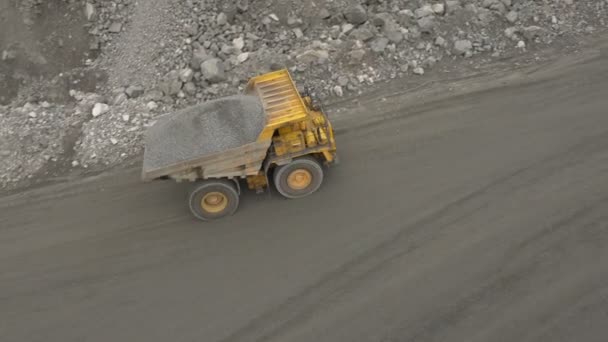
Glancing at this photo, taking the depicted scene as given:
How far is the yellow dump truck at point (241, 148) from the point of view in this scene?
636cm

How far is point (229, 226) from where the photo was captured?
274 inches

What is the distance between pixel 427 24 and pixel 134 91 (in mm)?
6100

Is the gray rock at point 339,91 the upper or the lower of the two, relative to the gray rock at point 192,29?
lower

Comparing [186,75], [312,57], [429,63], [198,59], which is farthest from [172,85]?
[429,63]

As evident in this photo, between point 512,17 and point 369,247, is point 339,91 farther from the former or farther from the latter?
point 512,17

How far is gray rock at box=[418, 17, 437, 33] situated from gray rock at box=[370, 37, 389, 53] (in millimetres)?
812

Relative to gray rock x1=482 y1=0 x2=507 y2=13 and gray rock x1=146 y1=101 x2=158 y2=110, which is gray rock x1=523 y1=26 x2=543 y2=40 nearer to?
gray rock x1=482 y1=0 x2=507 y2=13

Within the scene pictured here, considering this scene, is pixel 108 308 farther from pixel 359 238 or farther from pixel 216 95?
pixel 216 95

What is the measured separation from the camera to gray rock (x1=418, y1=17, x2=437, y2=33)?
9.72m

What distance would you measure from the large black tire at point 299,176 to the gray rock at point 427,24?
14.6 feet

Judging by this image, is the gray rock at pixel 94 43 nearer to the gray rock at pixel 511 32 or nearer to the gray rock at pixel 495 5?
the gray rock at pixel 495 5

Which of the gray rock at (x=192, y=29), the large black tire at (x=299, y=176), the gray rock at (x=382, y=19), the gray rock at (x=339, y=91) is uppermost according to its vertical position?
the gray rock at (x=192, y=29)

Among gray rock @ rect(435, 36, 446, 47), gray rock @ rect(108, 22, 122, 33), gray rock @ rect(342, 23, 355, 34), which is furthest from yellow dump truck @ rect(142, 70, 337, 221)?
gray rock @ rect(108, 22, 122, 33)

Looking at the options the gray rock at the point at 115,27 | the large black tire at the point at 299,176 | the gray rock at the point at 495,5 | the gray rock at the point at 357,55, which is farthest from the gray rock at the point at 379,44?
the gray rock at the point at 115,27
